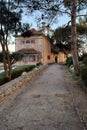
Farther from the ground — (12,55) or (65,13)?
(65,13)

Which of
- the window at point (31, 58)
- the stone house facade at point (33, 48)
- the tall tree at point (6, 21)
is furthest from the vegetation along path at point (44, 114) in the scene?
the window at point (31, 58)

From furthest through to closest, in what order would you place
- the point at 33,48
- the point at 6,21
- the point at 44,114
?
the point at 33,48 → the point at 6,21 → the point at 44,114

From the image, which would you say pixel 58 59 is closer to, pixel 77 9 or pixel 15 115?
pixel 77 9

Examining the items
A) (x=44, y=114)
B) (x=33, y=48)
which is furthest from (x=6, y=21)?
(x=33, y=48)

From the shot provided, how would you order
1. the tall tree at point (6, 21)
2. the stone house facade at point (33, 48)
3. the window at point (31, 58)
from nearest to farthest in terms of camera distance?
1. the tall tree at point (6, 21)
2. the stone house facade at point (33, 48)
3. the window at point (31, 58)

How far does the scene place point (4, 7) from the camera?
16.9 m

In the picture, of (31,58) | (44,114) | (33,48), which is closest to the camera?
(44,114)

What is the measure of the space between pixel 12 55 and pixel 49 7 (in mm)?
7696

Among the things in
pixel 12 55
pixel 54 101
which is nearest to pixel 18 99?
pixel 54 101

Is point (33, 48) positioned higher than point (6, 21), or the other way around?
point (6, 21)

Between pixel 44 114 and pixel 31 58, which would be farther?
pixel 31 58

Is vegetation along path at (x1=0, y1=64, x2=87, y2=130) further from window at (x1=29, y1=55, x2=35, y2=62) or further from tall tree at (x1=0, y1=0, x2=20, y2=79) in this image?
window at (x1=29, y1=55, x2=35, y2=62)

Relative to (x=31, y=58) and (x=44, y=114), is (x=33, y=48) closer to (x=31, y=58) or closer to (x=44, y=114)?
(x=31, y=58)

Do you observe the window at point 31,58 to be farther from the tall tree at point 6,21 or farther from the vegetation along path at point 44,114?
the vegetation along path at point 44,114
